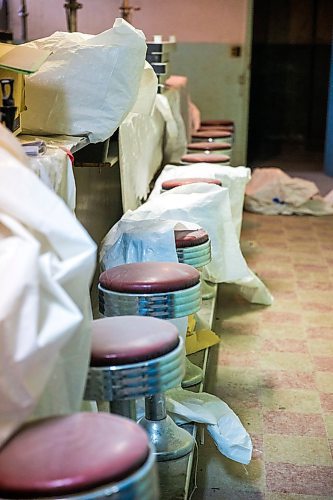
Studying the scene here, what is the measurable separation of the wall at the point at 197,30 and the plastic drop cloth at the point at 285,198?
137cm

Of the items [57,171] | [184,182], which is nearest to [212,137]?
[184,182]

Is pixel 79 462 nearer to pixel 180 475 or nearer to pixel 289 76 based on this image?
pixel 180 475

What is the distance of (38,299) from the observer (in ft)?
4.80

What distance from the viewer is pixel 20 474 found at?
53.7 inches

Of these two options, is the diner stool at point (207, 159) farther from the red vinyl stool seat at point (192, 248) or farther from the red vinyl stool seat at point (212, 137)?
the red vinyl stool seat at point (192, 248)

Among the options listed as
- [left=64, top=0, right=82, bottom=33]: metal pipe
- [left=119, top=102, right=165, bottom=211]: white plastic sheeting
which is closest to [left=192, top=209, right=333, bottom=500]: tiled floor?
[left=119, top=102, right=165, bottom=211]: white plastic sheeting

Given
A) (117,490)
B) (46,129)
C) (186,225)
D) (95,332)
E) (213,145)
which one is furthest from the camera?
(213,145)

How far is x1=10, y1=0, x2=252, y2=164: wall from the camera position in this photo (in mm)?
8359

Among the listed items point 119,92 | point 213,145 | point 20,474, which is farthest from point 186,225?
point 213,145

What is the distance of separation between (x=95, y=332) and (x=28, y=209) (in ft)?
1.76

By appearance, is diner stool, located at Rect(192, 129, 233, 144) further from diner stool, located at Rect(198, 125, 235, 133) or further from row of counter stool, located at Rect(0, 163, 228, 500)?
row of counter stool, located at Rect(0, 163, 228, 500)

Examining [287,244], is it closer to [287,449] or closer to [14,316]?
[287,449]

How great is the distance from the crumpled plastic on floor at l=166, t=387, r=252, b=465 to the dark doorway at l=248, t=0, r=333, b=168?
8.14 metres

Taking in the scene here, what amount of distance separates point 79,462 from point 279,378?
8.25ft
